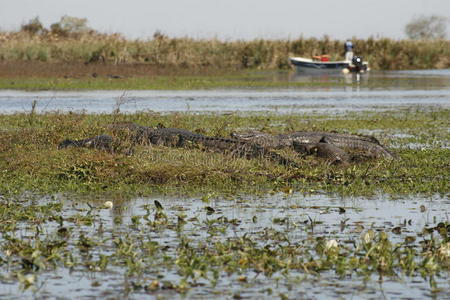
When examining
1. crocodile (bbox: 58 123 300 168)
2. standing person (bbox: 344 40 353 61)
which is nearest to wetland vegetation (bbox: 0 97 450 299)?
crocodile (bbox: 58 123 300 168)

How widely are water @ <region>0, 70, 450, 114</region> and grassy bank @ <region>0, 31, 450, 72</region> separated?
11.7 metres

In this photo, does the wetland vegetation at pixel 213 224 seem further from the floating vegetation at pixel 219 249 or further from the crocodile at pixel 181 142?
the crocodile at pixel 181 142

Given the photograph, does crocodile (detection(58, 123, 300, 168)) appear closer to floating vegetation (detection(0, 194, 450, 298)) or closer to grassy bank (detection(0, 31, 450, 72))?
floating vegetation (detection(0, 194, 450, 298))

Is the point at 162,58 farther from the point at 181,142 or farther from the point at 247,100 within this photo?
the point at 181,142

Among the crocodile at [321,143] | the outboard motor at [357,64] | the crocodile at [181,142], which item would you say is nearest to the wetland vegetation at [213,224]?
the crocodile at [181,142]

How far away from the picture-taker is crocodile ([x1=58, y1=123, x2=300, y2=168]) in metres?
11.6

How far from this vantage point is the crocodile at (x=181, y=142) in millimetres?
11617

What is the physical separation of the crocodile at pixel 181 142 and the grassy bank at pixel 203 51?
29.2 metres

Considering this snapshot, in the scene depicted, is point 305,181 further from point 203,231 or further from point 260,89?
point 260,89

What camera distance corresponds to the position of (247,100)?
26.0 meters

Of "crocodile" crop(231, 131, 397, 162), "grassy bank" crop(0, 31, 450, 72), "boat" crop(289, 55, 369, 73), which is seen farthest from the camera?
"boat" crop(289, 55, 369, 73)

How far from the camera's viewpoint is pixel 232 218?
8.19 metres

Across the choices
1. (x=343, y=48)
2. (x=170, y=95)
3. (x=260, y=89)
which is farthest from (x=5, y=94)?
(x=343, y=48)

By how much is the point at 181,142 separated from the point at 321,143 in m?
2.05
